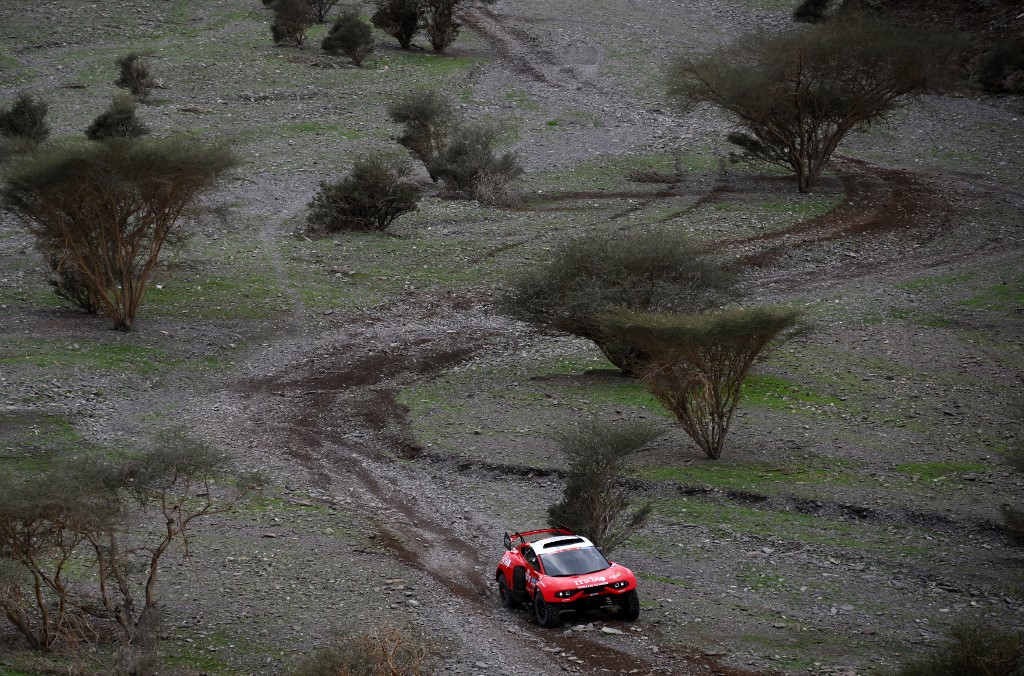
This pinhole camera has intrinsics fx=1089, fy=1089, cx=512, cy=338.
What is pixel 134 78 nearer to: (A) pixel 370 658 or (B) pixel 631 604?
(B) pixel 631 604

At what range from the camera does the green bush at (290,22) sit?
58156 mm

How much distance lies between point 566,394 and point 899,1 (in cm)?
4776

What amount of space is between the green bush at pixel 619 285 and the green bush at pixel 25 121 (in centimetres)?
2447

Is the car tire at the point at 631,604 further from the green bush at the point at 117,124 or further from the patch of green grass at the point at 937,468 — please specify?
the green bush at the point at 117,124

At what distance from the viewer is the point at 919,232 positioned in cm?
3731

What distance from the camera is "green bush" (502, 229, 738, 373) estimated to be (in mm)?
24250

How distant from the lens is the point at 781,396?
23516 mm

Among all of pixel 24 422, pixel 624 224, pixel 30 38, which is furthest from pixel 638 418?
pixel 30 38

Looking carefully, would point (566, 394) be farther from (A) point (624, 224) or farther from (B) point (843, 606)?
A: (A) point (624, 224)

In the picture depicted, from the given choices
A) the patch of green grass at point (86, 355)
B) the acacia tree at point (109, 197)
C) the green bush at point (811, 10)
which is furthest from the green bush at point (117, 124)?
the green bush at point (811, 10)

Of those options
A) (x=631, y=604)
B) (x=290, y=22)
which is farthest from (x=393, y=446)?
(x=290, y=22)

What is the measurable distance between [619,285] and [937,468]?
26.8 feet

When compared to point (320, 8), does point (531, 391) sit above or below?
below

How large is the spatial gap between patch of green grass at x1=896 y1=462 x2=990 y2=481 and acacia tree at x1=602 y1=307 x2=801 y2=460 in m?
3.18
